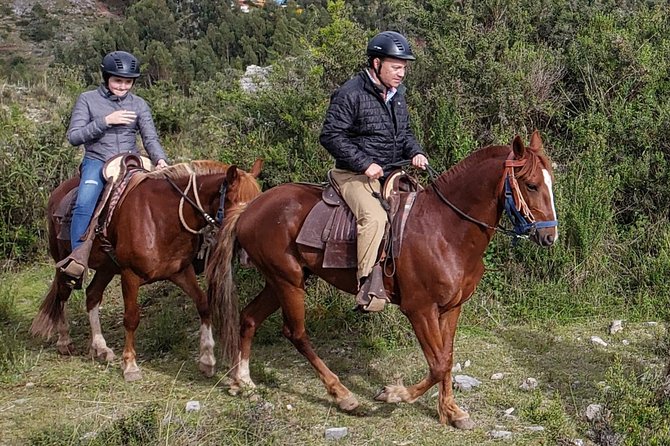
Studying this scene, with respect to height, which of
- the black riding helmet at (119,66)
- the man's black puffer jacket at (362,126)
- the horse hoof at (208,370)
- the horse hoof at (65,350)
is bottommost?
the horse hoof at (65,350)

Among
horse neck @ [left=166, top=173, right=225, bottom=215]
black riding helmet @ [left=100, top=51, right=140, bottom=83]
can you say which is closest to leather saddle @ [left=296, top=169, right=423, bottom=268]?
horse neck @ [left=166, top=173, right=225, bottom=215]

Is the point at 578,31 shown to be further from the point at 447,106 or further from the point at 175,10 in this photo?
the point at 175,10

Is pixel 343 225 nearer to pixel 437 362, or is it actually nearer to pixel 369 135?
pixel 369 135

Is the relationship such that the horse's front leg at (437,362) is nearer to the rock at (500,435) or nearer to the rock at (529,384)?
the rock at (500,435)

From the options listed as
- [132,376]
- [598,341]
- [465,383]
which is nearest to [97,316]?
[132,376]

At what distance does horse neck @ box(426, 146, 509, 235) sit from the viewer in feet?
14.6

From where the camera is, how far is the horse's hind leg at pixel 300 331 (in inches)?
198

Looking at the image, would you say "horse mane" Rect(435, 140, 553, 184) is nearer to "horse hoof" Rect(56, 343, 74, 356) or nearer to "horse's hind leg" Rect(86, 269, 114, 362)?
"horse's hind leg" Rect(86, 269, 114, 362)

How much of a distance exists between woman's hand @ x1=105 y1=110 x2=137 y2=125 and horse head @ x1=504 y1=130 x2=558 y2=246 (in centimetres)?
339

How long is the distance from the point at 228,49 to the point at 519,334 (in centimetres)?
1932

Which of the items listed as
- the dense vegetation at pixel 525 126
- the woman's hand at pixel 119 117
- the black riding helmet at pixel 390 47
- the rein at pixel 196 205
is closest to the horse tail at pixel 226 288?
the rein at pixel 196 205

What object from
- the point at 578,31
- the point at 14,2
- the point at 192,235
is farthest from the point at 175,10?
the point at 192,235

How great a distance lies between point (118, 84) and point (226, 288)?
7.06ft

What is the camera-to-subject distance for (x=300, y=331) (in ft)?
17.0
